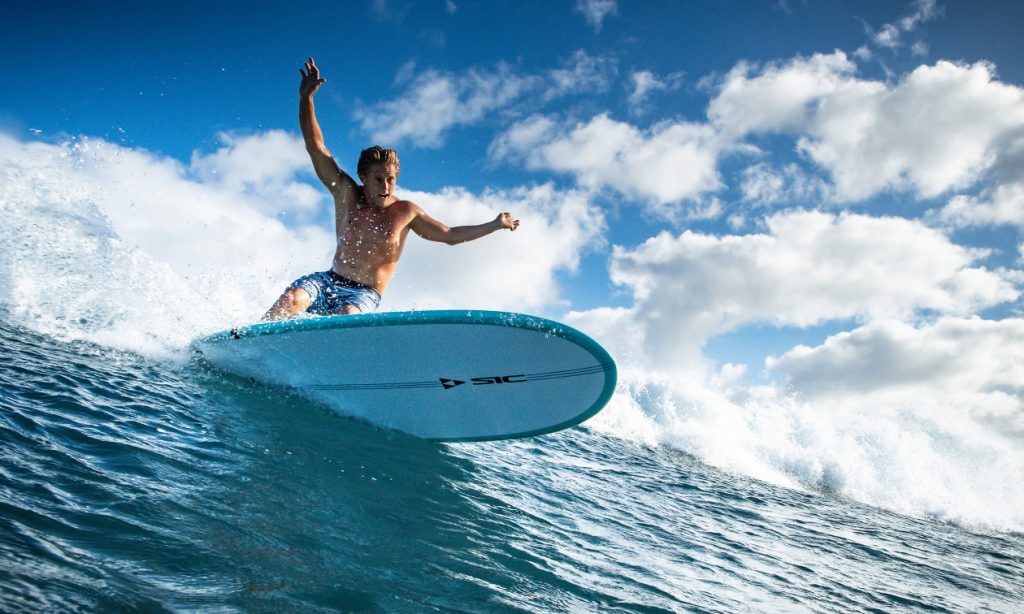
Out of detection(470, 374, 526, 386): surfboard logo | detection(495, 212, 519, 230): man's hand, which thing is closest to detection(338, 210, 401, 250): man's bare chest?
detection(495, 212, 519, 230): man's hand

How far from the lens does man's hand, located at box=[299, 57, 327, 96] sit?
4.90 metres

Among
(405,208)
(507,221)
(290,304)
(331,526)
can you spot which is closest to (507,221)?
(507,221)

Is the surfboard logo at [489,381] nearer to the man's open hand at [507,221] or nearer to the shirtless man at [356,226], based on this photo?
the shirtless man at [356,226]

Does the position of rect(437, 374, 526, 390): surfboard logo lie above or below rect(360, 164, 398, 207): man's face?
below

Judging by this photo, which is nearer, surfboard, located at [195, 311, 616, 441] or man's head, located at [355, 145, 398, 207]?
surfboard, located at [195, 311, 616, 441]

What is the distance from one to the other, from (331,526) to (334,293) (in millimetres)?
3036

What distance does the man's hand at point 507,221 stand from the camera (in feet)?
17.3

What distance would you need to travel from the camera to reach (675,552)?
11.5ft

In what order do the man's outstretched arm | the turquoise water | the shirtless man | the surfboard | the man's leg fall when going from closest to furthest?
the turquoise water → the surfboard → the man's leg → the shirtless man → the man's outstretched arm

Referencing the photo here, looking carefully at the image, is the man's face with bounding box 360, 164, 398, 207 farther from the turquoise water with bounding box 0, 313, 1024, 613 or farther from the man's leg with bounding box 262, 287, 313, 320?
the turquoise water with bounding box 0, 313, 1024, 613

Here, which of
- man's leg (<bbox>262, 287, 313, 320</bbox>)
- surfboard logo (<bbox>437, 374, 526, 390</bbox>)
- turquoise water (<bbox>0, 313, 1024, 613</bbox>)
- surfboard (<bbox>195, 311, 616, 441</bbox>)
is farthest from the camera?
man's leg (<bbox>262, 287, 313, 320</bbox>)

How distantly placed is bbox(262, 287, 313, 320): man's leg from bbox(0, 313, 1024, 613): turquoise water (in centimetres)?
70

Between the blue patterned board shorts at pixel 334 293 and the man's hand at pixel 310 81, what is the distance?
66.3 inches

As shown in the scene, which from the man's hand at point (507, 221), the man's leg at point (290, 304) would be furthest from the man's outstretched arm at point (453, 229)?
the man's leg at point (290, 304)
